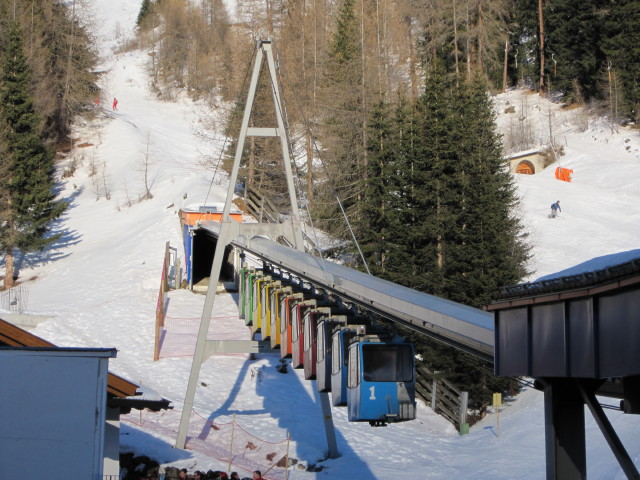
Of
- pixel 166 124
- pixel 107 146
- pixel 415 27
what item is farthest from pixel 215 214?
pixel 415 27

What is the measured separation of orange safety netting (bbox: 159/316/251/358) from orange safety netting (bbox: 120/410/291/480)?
4409 millimetres

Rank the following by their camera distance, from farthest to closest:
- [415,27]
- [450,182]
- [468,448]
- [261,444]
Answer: [415,27] < [450,182] < [468,448] < [261,444]

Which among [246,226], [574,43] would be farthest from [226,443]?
[574,43]

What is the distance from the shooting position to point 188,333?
87.4 feet

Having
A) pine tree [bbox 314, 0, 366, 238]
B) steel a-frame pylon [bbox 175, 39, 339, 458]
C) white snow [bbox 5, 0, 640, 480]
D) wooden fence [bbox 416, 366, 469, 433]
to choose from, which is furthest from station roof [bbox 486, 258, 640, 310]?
pine tree [bbox 314, 0, 366, 238]

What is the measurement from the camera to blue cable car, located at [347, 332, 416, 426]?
487 inches

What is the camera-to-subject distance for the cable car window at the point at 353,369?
12546mm

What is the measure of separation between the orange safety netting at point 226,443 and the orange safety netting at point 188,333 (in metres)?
4.41

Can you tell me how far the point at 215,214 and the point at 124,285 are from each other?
5547 mm

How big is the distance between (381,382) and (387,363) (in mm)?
358

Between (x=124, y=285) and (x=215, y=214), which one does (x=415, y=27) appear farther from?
(x=124, y=285)

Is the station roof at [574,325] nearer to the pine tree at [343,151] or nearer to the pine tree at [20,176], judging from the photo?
the pine tree at [343,151]

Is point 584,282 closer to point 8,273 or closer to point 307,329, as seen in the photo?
point 307,329

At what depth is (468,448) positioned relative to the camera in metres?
21.7
